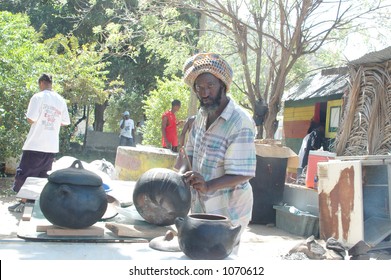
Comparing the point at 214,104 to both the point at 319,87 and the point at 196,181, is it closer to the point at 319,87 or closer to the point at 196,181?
the point at 196,181

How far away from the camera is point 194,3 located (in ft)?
37.5

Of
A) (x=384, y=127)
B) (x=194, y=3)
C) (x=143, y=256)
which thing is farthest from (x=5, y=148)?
(x=143, y=256)

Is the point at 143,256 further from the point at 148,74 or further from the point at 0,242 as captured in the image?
the point at 148,74

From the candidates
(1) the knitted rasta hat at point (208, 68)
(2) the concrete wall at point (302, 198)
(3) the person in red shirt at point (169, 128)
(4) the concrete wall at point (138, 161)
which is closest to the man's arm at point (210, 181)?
(1) the knitted rasta hat at point (208, 68)

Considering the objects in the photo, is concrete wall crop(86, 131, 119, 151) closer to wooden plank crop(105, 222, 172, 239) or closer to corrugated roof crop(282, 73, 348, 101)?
corrugated roof crop(282, 73, 348, 101)

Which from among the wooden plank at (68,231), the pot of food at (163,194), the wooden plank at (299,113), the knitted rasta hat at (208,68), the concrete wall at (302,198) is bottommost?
the concrete wall at (302,198)

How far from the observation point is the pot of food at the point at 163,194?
269 centimetres

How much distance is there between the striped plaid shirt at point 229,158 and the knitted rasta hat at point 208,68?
0.17 m

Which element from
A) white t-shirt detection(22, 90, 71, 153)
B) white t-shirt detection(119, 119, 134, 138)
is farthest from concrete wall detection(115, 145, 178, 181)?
white t-shirt detection(119, 119, 134, 138)

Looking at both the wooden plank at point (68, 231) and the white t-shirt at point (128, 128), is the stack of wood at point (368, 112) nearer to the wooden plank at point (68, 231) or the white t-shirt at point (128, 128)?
the wooden plank at point (68, 231)

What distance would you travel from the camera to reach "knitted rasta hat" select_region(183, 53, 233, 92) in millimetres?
2750

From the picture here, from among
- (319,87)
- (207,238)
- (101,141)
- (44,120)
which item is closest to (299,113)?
(319,87)

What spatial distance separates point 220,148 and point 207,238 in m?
0.74

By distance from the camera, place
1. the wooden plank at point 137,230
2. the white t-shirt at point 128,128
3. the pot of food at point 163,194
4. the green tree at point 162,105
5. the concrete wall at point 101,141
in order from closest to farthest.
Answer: the pot of food at point 163,194 → the wooden plank at point 137,230 → the green tree at point 162,105 → the white t-shirt at point 128,128 → the concrete wall at point 101,141
